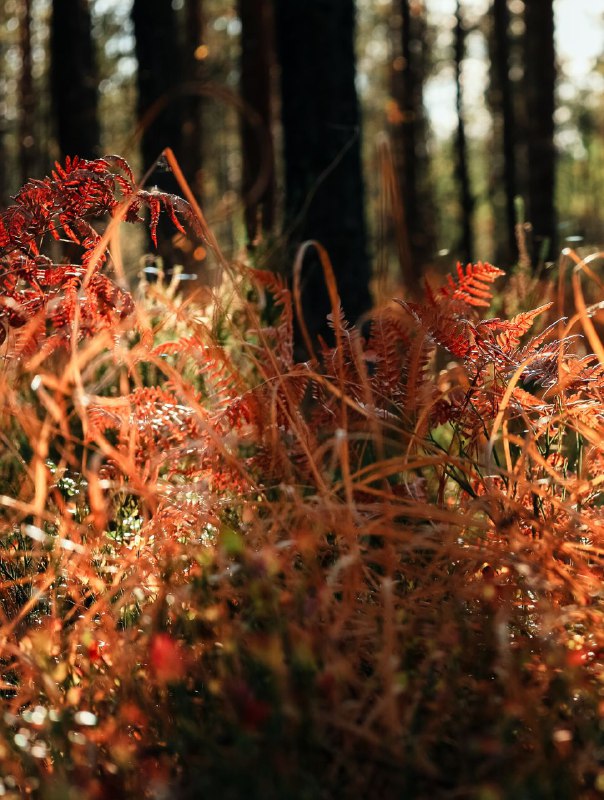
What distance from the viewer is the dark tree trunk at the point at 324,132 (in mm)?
3891

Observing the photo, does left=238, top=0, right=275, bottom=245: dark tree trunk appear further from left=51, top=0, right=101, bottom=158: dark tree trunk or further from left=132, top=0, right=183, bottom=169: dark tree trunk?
left=51, top=0, right=101, bottom=158: dark tree trunk

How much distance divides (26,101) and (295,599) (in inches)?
656

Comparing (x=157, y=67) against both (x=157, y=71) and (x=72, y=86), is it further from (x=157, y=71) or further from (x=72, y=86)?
(x=72, y=86)

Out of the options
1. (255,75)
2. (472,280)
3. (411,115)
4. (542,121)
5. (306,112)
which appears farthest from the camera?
(411,115)

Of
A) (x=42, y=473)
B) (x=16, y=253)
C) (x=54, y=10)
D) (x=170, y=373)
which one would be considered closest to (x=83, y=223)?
(x=16, y=253)

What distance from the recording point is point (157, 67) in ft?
23.4

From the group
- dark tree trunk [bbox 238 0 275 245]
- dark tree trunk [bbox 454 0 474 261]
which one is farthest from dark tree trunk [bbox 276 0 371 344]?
dark tree trunk [bbox 454 0 474 261]

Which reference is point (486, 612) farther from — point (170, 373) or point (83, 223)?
point (83, 223)

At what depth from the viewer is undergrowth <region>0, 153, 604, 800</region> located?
1.08 meters

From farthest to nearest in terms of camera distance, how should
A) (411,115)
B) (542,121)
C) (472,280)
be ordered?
(411,115) → (542,121) → (472,280)

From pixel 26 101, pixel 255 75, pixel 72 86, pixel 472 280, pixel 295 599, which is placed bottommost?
pixel 295 599

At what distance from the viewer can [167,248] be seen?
626cm

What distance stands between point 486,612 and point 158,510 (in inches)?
25.2

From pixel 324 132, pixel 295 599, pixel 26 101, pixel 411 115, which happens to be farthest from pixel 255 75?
pixel 295 599
